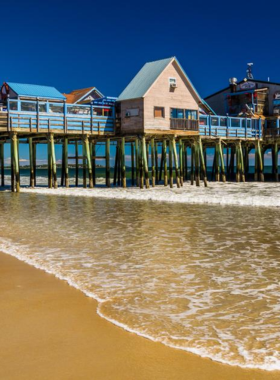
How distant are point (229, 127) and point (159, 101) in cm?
955

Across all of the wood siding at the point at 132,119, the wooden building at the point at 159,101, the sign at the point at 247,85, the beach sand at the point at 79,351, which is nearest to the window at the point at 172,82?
the wooden building at the point at 159,101

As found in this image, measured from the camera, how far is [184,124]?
31938mm

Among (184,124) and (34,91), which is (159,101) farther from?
(34,91)

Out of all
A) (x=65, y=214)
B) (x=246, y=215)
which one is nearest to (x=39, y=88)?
(x=65, y=214)

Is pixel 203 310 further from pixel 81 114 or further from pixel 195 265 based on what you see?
pixel 81 114

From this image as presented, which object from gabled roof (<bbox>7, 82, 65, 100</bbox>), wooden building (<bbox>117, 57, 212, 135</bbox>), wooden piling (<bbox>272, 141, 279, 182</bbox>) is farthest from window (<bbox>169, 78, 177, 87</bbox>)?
wooden piling (<bbox>272, 141, 279, 182</bbox>)

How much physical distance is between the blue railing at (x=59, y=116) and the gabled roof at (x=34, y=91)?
46.1 inches

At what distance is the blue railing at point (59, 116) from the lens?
26.9 metres

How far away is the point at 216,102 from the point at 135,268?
39.8 metres

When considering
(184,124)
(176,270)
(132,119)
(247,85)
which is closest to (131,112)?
(132,119)

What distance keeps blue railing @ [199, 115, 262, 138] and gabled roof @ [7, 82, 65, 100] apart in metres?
11.1

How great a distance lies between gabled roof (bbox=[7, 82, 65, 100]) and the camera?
2844 centimetres

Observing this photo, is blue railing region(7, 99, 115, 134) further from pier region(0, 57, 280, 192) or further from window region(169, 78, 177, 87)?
window region(169, 78, 177, 87)

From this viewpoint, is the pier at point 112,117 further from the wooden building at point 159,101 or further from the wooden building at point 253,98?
the wooden building at point 253,98
